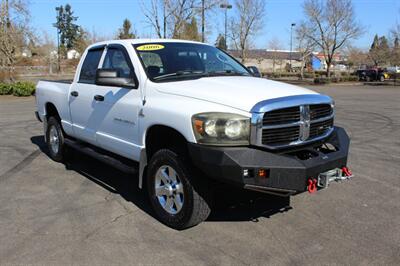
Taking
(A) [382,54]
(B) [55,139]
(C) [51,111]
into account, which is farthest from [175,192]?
(A) [382,54]

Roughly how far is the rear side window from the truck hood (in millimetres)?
1751

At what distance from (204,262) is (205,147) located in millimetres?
1009

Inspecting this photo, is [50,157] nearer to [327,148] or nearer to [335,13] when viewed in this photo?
[327,148]

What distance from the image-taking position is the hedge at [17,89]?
21.6 metres

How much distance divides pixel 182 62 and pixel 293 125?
5.77ft

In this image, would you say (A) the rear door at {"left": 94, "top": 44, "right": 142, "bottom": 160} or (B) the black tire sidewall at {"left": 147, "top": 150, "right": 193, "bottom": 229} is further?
(A) the rear door at {"left": 94, "top": 44, "right": 142, "bottom": 160}

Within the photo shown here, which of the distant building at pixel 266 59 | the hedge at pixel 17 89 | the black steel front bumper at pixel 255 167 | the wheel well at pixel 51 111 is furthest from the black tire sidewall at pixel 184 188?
the distant building at pixel 266 59

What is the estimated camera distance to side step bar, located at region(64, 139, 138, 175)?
5.02 metres

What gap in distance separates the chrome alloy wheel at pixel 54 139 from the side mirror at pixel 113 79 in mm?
2699

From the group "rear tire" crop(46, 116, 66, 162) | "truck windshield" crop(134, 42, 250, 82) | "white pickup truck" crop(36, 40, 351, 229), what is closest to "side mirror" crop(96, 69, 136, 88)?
"white pickup truck" crop(36, 40, 351, 229)

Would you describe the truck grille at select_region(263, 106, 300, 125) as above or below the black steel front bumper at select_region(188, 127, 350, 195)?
above

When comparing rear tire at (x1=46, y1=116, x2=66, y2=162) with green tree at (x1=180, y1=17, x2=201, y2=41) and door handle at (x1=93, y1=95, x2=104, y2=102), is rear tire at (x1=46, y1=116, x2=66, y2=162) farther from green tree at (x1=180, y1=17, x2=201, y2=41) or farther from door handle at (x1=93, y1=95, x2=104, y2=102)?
green tree at (x1=180, y1=17, x2=201, y2=41)

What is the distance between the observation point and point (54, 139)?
7367mm

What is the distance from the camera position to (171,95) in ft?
14.3
